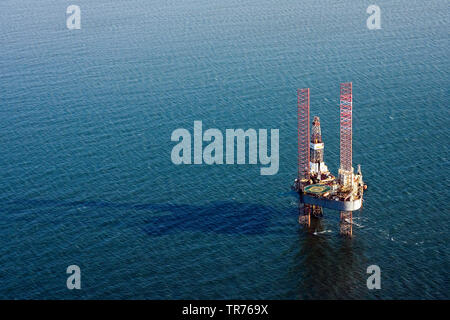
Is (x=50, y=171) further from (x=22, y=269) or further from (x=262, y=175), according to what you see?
(x=262, y=175)

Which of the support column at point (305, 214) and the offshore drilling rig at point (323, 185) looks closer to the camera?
the offshore drilling rig at point (323, 185)

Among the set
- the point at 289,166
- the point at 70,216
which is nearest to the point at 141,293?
the point at 70,216

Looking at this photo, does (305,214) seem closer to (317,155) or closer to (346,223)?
(346,223)

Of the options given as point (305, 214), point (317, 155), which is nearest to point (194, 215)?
point (305, 214)

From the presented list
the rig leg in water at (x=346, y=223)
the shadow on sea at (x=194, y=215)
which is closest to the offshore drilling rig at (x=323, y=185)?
the rig leg in water at (x=346, y=223)

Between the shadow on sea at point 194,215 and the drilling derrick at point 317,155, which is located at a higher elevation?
the drilling derrick at point 317,155

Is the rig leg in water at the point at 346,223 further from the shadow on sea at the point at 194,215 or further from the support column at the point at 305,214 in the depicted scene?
the shadow on sea at the point at 194,215

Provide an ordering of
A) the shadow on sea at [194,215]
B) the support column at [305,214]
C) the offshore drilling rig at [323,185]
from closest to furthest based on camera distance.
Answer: the offshore drilling rig at [323,185] < the shadow on sea at [194,215] < the support column at [305,214]

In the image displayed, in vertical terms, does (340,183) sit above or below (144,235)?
above

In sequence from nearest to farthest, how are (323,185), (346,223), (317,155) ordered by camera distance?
(346,223)
(323,185)
(317,155)

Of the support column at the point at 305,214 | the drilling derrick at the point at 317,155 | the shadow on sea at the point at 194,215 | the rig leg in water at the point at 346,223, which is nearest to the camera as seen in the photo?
the rig leg in water at the point at 346,223

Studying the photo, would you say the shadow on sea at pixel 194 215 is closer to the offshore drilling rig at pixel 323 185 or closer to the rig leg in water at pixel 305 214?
the rig leg in water at pixel 305 214
